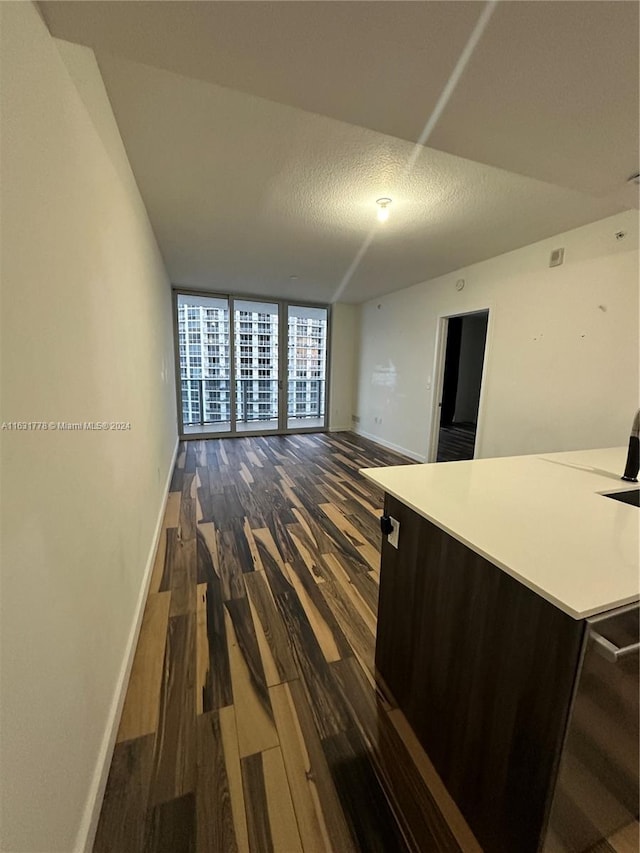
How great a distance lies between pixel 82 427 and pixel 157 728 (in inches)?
45.4

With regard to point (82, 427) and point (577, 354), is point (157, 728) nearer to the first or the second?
point (82, 427)

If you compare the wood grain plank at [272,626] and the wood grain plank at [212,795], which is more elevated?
the wood grain plank at [272,626]

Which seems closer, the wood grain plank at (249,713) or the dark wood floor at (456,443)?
the wood grain plank at (249,713)

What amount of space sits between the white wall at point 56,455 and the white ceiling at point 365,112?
341 millimetres

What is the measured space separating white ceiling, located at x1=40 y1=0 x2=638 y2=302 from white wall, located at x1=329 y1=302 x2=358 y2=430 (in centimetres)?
324

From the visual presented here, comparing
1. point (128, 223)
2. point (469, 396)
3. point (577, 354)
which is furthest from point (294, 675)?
point (469, 396)

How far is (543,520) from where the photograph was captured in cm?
104

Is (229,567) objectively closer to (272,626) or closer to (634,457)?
(272,626)

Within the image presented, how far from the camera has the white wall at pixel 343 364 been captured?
6.32 metres

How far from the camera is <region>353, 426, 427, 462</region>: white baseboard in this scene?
482 cm

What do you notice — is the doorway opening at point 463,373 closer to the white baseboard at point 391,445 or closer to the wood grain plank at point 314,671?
the white baseboard at point 391,445

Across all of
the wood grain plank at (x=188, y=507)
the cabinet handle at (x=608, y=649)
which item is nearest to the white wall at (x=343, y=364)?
the wood grain plank at (x=188, y=507)

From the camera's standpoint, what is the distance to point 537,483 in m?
1.39

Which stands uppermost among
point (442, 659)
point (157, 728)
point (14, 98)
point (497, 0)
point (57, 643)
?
point (497, 0)
